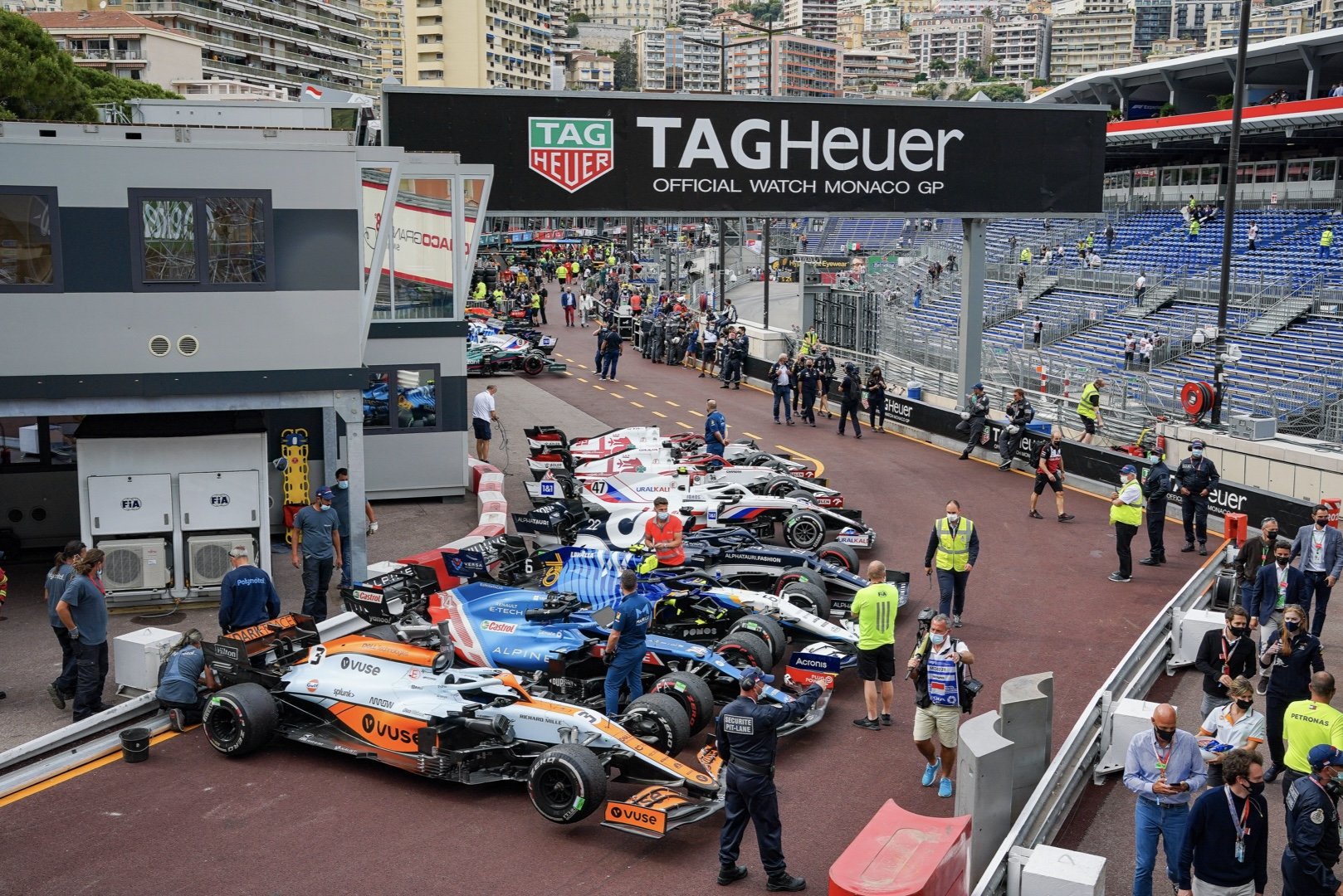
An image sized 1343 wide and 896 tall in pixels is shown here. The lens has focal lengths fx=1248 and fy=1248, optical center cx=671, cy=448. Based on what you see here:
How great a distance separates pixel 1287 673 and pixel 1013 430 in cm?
1395

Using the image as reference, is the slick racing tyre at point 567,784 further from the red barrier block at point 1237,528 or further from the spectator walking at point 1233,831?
the red barrier block at point 1237,528

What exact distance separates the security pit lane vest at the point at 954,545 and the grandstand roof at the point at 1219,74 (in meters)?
38.0

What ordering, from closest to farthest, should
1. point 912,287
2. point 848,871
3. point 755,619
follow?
point 848,871
point 755,619
point 912,287

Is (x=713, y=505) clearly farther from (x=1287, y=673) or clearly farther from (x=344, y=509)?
(x=1287, y=673)

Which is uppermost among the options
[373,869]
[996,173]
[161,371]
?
[996,173]

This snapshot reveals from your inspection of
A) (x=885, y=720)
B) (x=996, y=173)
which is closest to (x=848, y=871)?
(x=885, y=720)

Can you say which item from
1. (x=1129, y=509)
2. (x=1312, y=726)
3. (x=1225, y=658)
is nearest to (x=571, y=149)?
(x=1129, y=509)

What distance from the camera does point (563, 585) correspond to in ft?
46.1

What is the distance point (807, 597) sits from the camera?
14.3 m

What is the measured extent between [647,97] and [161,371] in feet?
36.9

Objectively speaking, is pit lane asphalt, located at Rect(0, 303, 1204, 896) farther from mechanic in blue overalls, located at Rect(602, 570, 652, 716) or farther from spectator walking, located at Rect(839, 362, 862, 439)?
spectator walking, located at Rect(839, 362, 862, 439)

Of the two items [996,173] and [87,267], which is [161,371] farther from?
[996,173]

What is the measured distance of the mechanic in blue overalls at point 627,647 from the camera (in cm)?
1133

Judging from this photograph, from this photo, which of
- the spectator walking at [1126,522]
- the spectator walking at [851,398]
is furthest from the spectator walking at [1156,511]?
the spectator walking at [851,398]
